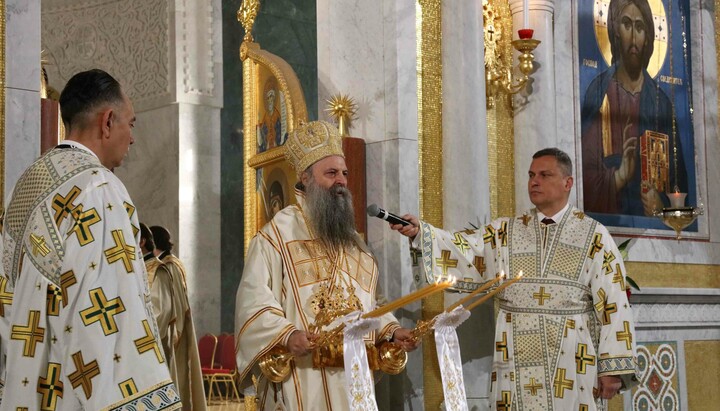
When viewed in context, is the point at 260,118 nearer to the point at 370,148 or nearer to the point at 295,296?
the point at 370,148

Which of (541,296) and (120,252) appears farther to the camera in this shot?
(541,296)

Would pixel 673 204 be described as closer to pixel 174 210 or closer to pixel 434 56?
pixel 434 56

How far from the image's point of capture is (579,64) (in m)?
8.45

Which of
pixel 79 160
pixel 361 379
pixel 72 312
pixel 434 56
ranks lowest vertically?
pixel 361 379

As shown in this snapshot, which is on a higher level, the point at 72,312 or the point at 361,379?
the point at 72,312

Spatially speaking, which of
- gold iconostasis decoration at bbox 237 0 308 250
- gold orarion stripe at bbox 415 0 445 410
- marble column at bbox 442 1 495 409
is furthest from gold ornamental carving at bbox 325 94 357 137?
marble column at bbox 442 1 495 409

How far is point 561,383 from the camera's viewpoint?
631cm

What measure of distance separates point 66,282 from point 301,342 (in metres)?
1.61

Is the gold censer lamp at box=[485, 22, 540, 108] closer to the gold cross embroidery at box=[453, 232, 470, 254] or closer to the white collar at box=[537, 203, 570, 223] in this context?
the white collar at box=[537, 203, 570, 223]

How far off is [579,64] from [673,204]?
1.37 meters

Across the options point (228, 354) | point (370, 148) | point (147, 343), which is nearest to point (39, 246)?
point (147, 343)

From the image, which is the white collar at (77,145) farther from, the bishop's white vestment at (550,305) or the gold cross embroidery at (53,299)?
the bishop's white vestment at (550,305)

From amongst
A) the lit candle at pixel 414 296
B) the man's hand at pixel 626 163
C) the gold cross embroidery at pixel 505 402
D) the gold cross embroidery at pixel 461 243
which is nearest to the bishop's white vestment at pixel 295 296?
the lit candle at pixel 414 296

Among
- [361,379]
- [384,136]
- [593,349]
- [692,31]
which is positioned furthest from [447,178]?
[692,31]
